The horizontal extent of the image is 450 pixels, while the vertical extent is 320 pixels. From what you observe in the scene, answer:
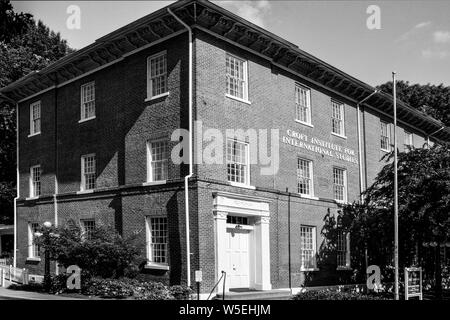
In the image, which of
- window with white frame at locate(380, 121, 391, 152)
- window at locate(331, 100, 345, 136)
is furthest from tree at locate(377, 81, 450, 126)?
window at locate(331, 100, 345, 136)

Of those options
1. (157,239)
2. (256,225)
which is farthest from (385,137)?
(157,239)

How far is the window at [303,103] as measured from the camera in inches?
1065

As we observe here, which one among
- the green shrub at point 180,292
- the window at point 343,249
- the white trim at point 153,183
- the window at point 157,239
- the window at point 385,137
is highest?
the window at point 385,137

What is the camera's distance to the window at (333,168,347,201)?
29.3 meters

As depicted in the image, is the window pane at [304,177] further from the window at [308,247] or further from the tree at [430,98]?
the tree at [430,98]

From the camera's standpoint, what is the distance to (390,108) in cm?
3406

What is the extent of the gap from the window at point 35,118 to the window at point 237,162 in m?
12.8

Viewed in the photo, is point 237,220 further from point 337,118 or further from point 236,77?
point 337,118

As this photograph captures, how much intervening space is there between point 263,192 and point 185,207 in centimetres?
406

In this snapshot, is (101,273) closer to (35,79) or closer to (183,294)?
(183,294)

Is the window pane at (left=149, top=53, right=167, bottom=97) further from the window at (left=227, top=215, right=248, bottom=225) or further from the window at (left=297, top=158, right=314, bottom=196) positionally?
the window at (left=297, top=158, right=314, bottom=196)

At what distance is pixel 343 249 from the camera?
28766 millimetres

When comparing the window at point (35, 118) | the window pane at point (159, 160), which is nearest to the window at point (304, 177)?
the window pane at point (159, 160)
